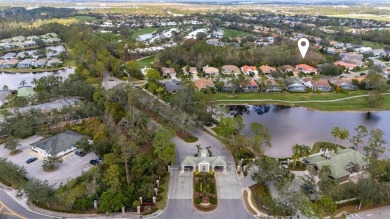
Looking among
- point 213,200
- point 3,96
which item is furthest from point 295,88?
point 3,96

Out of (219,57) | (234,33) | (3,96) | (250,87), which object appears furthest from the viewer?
(234,33)

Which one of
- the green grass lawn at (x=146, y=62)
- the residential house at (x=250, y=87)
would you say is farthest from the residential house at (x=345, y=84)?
the green grass lawn at (x=146, y=62)

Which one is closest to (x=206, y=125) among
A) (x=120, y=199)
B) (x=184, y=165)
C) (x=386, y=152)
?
(x=184, y=165)

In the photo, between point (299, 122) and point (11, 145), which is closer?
point (11, 145)

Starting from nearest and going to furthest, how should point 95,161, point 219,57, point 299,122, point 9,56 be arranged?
point 95,161 → point 299,122 → point 219,57 → point 9,56

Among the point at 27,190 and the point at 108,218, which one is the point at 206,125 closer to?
the point at 108,218

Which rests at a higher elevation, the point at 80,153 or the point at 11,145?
the point at 11,145

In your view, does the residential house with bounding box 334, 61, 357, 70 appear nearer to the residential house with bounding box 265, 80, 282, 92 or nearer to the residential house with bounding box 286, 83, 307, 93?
the residential house with bounding box 286, 83, 307, 93

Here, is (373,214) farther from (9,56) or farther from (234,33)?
(234,33)
